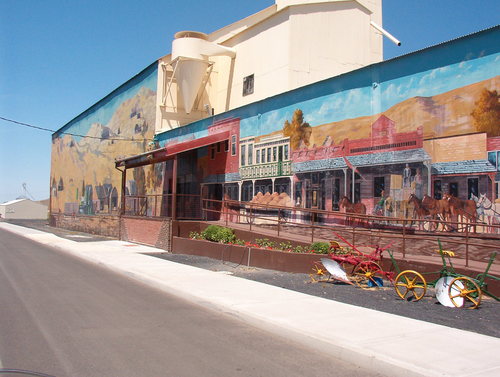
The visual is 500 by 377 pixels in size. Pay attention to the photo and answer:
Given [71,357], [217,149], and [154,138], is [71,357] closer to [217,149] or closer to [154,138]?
[217,149]

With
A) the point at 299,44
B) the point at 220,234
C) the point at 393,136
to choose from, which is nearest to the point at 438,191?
the point at 393,136

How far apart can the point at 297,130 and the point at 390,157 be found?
5174 mm

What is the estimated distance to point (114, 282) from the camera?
496 inches

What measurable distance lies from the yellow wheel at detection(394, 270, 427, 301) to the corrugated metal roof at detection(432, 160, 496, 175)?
389 centimetres

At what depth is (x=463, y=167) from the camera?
1325 centimetres

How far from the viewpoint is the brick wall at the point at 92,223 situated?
105 feet

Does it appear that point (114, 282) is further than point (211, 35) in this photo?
No

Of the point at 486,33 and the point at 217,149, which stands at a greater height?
the point at 486,33

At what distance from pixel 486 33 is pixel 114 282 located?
11.9m

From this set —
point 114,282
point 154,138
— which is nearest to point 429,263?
point 114,282

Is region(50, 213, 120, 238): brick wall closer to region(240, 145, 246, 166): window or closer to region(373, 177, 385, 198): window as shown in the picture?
region(240, 145, 246, 166): window

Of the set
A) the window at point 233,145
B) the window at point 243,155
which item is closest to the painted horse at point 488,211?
the window at point 243,155

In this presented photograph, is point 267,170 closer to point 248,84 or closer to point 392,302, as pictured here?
point 248,84

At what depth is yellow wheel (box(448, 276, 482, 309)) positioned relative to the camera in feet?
30.6
